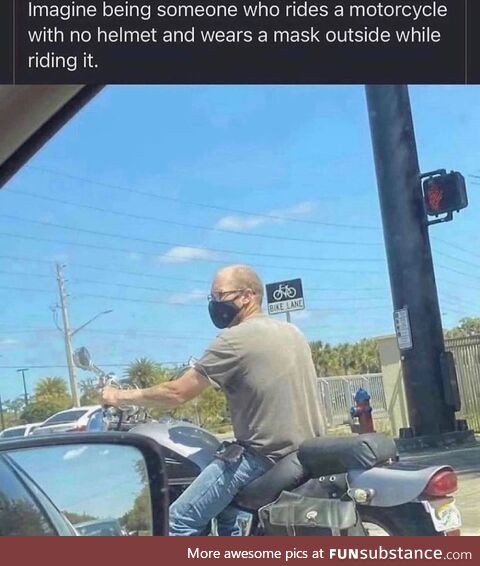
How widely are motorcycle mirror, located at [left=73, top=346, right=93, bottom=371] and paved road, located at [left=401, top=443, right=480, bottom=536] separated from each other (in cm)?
100

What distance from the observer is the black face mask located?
2652 millimetres

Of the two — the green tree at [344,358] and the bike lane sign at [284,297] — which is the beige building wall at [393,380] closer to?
the green tree at [344,358]

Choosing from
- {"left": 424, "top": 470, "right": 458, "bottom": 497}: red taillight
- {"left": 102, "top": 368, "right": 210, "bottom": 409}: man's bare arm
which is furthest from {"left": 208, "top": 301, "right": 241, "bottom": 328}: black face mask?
{"left": 424, "top": 470, "right": 458, "bottom": 497}: red taillight

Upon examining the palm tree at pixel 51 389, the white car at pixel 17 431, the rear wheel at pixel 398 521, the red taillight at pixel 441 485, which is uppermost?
the palm tree at pixel 51 389

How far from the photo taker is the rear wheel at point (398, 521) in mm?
2533

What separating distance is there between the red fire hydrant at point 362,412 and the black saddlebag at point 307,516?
0.78 feet

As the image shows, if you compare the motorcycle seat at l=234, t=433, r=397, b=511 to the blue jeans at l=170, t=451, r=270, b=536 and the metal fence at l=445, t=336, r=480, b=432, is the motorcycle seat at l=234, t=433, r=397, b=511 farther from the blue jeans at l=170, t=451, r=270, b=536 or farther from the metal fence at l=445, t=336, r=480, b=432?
the metal fence at l=445, t=336, r=480, b=432

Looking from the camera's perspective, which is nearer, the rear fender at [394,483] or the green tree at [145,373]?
the rear fender at [394,483]

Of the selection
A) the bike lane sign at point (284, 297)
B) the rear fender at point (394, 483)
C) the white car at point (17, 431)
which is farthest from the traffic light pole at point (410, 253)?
the white car at point (17, 431)

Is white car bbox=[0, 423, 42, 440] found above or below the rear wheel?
above
